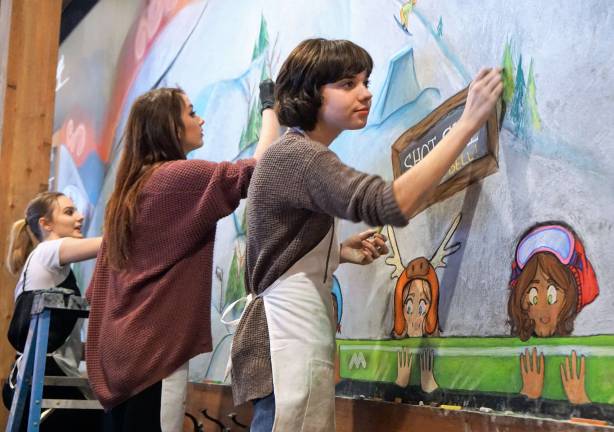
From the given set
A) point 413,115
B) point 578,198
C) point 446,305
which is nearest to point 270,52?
point 413,115

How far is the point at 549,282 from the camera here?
4.85 feet

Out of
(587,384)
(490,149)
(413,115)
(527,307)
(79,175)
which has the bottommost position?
(587,384)

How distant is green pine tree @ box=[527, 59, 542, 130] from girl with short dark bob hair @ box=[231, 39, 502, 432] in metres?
0.14

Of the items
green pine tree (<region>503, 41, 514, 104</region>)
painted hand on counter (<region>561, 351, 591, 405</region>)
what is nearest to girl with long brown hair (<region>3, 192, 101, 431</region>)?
green pine tree (<region>503, 41, 514, 104</region>)

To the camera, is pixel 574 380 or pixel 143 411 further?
pixel 143 411

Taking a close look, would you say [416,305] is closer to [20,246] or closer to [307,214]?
[307,214]

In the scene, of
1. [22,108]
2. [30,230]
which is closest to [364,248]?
[30,230]

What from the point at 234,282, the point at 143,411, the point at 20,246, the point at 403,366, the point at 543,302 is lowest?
the point at 143,411

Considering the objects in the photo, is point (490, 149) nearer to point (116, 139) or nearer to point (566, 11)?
point (566, 11)

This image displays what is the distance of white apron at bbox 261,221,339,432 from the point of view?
51.3 inches

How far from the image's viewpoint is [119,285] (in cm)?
175

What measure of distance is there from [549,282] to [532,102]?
1.20 ft

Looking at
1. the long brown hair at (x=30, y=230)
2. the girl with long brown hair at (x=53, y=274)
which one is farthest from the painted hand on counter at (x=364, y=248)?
the long brown hair at (x=30, y=230)

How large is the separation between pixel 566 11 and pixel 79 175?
11.3 feet
